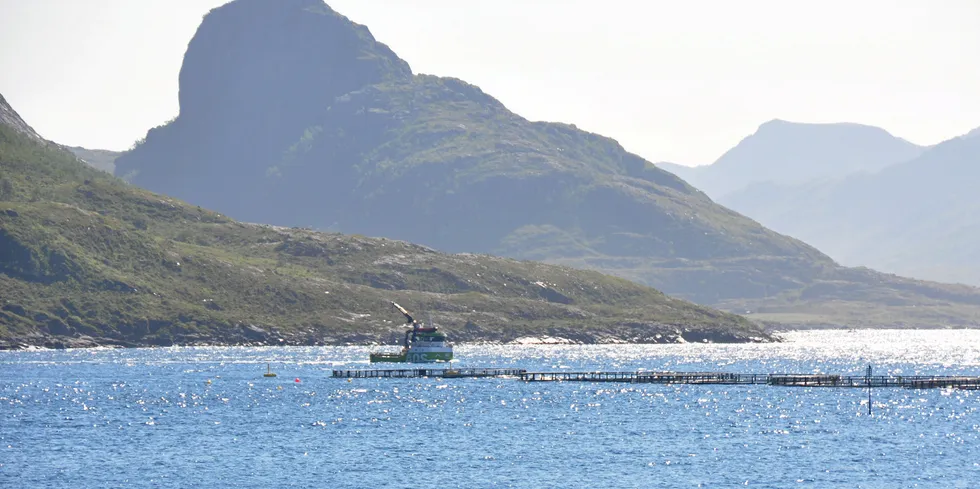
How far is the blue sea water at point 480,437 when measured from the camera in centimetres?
11494

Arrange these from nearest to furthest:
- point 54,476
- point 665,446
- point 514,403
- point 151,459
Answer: point 54,476, point 151,459, point 665,446, point 514,403

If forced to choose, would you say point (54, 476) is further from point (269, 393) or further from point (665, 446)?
point (269, 393)

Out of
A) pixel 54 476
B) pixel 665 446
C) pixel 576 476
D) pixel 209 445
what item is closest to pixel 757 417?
pixel 665 446

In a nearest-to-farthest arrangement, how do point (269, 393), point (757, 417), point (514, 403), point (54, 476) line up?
1. point (54, 476)
2. point (757, 417)
3. point (514, 403)
4. point (269, 393)

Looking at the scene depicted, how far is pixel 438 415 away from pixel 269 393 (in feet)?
117

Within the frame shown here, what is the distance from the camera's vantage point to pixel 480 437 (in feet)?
462

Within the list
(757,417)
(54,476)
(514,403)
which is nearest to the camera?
(54,476)

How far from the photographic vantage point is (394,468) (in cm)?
11944

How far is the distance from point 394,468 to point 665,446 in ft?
95.5

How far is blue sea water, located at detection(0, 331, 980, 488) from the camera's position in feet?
377

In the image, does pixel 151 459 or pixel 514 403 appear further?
pixel 514 403

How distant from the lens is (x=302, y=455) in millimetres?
127625

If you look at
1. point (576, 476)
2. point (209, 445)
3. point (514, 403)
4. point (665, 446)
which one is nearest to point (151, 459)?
point (209, 445)

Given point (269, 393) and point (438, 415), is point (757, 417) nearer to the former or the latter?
point (438, 415)
